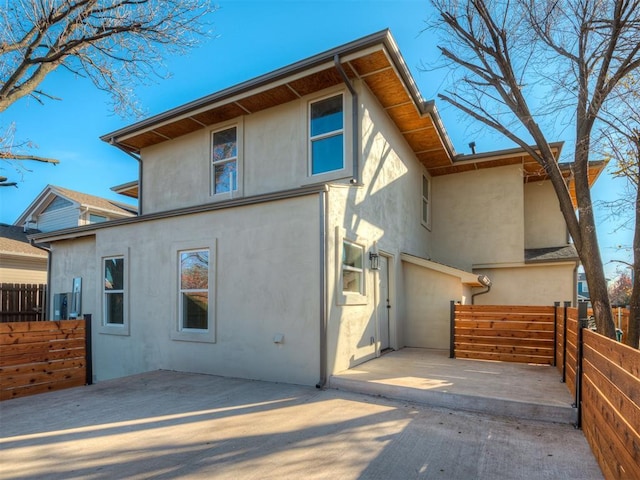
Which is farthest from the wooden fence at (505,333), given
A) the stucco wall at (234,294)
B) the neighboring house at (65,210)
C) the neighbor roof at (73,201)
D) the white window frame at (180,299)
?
the neighbor roof at (73,201)

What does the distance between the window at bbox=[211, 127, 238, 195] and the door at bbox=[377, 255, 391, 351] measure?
4020 millimetres

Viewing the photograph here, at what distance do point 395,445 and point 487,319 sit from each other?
4.85 meters

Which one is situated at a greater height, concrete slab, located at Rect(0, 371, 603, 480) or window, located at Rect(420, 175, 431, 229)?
window, located at Rect(420, 175, 431, 229)

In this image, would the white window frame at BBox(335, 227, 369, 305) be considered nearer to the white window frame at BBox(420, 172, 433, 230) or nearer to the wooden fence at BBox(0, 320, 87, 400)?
the wooden fence at BBox(0, 320, 87, 400)

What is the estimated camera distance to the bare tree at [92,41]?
6.62m

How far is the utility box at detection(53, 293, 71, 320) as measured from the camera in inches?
388

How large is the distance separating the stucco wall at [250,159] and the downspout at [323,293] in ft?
5.17

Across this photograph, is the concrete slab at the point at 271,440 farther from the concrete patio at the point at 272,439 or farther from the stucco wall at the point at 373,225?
the stucco wall at the point at 373,225

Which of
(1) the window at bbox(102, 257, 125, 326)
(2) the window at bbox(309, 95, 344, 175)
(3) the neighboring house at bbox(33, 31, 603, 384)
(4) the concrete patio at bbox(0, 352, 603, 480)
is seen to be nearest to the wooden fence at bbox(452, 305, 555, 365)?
(3) the neighboring house at bbox(33, 31, 603, 384)

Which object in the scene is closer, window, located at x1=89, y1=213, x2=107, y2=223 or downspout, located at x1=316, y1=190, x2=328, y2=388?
downspout, located at x1=316, y1=190, x2=328, y2=388

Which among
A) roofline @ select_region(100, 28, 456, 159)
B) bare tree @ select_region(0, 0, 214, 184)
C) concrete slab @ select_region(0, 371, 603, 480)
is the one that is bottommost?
concrete slab @ select_region(0, 371, 603, 480)

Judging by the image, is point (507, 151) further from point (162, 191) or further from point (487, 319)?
point (162, 191)

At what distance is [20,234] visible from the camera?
17.3m

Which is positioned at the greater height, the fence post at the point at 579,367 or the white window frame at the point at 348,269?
the white window frame at the point at 348,269
